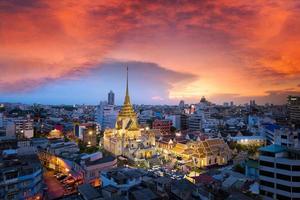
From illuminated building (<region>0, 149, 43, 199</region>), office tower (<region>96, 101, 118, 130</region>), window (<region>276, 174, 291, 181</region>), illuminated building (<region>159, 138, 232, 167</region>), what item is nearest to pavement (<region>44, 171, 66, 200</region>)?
illuminated building (<region>0, 149, 43, 199</region>)

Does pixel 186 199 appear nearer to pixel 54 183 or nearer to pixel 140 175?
pixel 140 175

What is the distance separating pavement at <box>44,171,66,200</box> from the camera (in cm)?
2338

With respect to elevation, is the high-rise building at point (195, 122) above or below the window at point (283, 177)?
above

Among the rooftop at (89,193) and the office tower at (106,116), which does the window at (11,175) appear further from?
the office tower at (106,116)

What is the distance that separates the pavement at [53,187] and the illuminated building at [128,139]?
32.5 ft

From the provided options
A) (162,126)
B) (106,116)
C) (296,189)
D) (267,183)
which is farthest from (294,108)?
(296,189)

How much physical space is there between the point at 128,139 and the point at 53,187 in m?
13.6

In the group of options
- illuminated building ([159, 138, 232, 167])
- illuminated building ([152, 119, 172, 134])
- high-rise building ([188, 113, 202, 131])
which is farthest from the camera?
high-rise building ([188, 113, 202, 131])

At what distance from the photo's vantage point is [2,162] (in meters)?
21.5

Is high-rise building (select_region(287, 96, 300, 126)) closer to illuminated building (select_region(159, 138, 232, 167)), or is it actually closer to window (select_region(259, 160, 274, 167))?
illuminated building (select_region(159, 138, 232, 167))

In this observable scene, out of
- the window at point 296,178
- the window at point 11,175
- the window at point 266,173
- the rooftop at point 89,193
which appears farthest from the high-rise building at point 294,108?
the window at point 11,175

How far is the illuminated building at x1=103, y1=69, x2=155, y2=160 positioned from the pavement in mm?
9911

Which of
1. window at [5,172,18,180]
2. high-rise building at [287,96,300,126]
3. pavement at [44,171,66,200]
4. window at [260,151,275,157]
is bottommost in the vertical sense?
pavement at [44,171,66,200]

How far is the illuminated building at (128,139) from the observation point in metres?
34.7
